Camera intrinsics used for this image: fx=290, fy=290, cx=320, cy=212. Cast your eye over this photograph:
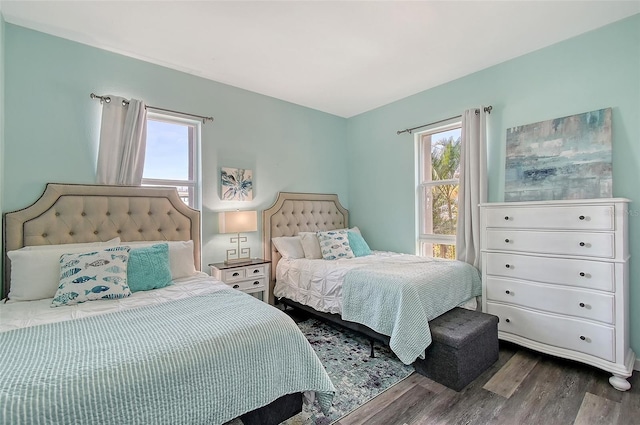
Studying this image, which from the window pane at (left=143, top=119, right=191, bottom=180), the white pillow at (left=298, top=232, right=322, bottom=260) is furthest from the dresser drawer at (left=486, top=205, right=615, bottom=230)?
the window pane at (left=143, top=119, right=191, bottom=180)

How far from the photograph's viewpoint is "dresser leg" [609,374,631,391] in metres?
1.94

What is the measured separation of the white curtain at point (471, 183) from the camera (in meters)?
2.93

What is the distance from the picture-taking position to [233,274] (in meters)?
2.95

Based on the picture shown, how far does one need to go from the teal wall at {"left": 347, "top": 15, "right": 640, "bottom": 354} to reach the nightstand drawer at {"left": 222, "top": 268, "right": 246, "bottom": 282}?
1.95 m

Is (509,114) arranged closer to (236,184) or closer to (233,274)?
(236,184)

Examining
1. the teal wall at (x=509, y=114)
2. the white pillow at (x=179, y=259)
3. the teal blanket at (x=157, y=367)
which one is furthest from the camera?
the white pillow at (x=179, y=259)

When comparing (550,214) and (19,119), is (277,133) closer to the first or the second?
(19,119)

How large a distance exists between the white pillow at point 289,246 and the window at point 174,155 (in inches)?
40.0

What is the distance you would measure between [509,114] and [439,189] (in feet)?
3.43

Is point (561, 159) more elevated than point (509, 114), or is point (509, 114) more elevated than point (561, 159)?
point (509, 114)

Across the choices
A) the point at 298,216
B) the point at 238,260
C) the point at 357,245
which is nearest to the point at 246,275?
the point at 238,260

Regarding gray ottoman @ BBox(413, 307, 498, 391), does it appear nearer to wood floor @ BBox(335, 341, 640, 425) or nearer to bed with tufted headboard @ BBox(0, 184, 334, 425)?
wood floor @ BBox(335, 341, 640, 425)

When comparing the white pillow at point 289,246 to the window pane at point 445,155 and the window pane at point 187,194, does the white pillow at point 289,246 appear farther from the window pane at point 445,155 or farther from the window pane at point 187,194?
the window pane at point 445,155

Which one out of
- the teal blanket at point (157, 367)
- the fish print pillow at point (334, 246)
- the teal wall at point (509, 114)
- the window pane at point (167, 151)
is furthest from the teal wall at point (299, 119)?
the teal blanket at point (157, 367)
